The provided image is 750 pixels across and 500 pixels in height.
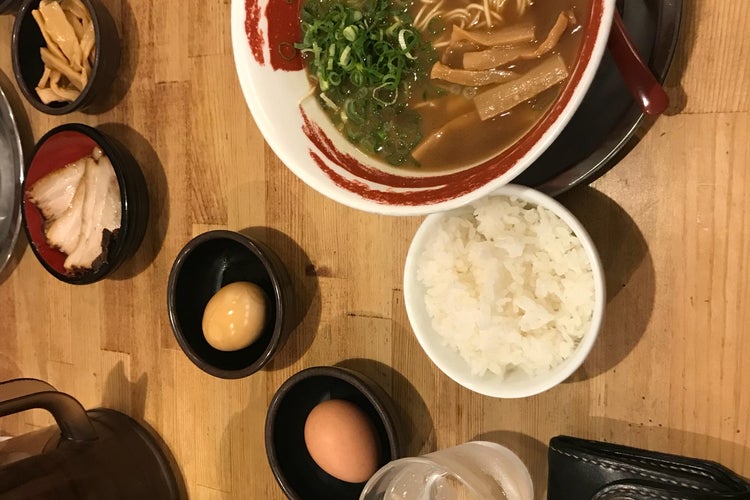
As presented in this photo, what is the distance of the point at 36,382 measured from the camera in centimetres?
143

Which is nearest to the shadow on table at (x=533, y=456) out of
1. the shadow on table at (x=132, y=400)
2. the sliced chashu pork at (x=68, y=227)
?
the shadow on table at (x=132, y=400)

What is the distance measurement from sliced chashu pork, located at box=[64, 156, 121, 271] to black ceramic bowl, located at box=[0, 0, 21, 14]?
47 centimetres

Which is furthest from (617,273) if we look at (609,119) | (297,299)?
(297,299)

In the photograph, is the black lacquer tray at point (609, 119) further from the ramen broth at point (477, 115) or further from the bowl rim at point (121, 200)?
the bowl rim at point (121, 200)

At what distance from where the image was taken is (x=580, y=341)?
3.15 feet

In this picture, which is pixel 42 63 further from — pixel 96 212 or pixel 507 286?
pixel 507 286

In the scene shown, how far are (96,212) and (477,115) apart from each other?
95 centimetres

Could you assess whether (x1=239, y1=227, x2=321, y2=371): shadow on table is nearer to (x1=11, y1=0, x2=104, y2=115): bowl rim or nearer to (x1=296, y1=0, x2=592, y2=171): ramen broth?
(x1=296, y1=0, x2=592, y2=171): ramen broth

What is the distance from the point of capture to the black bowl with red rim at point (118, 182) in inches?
53.9

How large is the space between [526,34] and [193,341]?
888 millimetres

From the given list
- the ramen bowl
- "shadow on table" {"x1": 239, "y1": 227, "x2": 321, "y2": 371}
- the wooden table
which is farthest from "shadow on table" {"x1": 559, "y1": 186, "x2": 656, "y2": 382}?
"shadow on table" {"x1": 239, "y1": 227, "x2": 321, "y2": 371}

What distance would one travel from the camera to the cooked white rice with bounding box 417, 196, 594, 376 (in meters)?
0.98

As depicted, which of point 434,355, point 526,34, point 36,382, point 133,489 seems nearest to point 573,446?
point 434,355

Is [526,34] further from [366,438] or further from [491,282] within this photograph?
[366,438]
